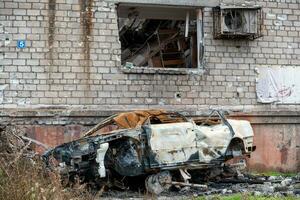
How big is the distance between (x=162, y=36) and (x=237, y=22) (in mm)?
2983

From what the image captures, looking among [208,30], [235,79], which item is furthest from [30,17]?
[235,79]

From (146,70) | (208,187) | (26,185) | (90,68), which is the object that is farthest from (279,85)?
(26,185)

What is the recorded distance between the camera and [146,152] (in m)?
11.3

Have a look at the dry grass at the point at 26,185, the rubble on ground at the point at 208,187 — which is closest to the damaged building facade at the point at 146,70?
the rubble on ground at the point at 208,187

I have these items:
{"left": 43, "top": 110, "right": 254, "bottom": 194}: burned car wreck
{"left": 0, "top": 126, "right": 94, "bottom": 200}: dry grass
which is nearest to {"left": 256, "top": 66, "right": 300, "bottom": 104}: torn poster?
{"left": 43, "top": 110, "right": 254, "bottom": 194}: burned car wreck

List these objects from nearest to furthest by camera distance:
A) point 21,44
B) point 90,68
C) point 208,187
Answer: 1. point 208,187
2. point 21,44
3. point 90,68

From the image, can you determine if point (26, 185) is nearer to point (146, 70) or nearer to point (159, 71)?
point (146, 70)

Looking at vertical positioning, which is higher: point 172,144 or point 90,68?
point 90,68

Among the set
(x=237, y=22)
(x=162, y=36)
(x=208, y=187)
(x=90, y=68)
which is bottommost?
(x=208, y=187)

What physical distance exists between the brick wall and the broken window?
2.51ft

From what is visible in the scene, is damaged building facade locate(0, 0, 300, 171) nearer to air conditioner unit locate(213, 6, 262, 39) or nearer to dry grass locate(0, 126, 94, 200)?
air conditioner unit locate(213, 6, 262, 39)

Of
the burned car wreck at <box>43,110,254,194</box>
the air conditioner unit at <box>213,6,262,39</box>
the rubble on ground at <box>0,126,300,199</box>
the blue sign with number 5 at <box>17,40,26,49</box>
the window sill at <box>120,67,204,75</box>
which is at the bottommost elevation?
the rubble on ground at <box>0,126,300,199</box>

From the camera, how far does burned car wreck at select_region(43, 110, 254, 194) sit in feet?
36.4

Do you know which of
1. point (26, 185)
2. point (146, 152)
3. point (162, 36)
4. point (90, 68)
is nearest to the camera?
point (26, 185)
